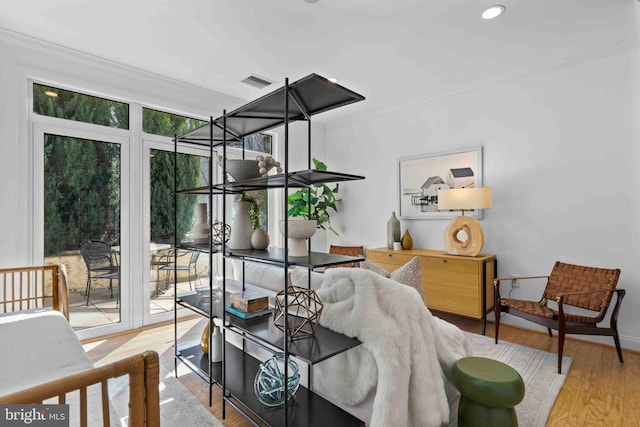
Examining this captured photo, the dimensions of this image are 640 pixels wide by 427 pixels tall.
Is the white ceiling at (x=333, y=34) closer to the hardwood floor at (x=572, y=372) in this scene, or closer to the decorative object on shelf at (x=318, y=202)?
the decorative object on shelf at (x=318, y=202)

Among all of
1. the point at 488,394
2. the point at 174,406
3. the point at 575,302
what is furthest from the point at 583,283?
the point at 174,406

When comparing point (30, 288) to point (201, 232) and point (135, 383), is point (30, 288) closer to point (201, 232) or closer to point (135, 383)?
point (201, 232)

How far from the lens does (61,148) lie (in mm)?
3014

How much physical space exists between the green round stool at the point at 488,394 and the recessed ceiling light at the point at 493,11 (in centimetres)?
239

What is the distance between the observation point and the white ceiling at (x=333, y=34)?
2.38 metres

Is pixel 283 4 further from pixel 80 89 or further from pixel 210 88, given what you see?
pixel 80 89

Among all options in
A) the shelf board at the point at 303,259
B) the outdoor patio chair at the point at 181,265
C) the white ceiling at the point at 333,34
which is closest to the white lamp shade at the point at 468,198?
the white ceiling at the point at 333,34

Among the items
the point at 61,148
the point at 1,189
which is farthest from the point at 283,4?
the point at 1,189

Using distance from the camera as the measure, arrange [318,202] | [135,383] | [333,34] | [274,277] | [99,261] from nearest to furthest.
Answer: [135,383]
[274,277]
[333,34]
[99,261]
[318,202]

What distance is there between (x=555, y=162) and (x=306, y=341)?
3129 millimetres

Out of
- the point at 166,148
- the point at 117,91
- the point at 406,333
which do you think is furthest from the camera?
the point at 166,148

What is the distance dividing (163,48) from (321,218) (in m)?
2.96

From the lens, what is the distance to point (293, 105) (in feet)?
5.96

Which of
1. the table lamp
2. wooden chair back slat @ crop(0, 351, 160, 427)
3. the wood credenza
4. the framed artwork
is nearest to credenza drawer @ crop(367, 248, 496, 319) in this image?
the wood credenza
